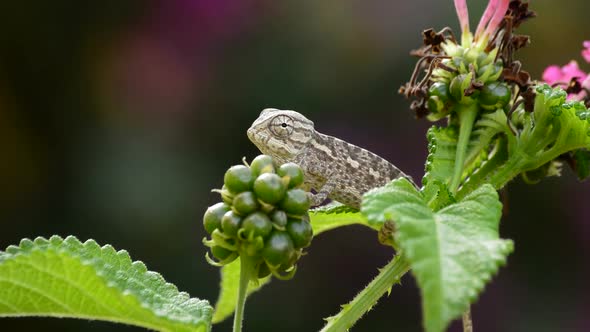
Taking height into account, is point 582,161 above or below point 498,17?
below

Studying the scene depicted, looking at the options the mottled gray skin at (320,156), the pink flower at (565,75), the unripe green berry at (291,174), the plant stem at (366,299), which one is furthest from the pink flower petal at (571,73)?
the unripe green berry at (291,174)

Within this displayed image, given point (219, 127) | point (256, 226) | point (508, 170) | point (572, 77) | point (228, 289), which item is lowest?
point (228, 289)

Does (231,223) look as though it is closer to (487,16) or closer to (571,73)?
(487,16)

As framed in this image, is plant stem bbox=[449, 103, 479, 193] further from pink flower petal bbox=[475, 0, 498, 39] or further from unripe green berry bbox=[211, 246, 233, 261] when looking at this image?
unripe green berry bbox=[211, 246, 233, 261]

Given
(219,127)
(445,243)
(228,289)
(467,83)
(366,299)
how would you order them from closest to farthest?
(445,243)
(366,299)
(467,83)
(228,289)
(219,127)

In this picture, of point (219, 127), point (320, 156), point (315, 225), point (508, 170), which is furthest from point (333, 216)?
point (219, 127)

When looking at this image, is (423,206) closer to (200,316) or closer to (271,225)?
(271,225)
